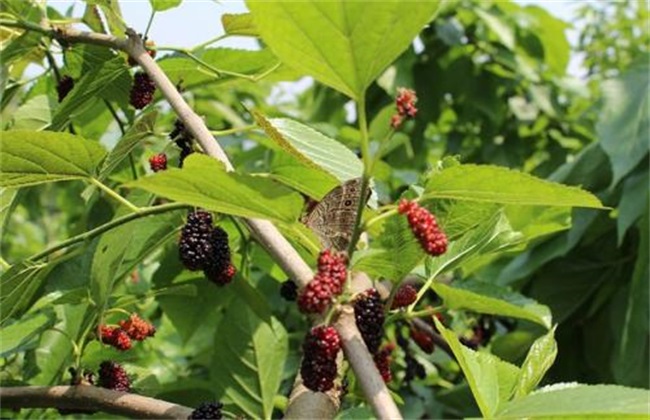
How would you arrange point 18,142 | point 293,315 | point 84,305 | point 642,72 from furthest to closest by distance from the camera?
1. point 642,72
2. point 293,315
3. point 84,305
4. point 18,142

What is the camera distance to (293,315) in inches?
69.5

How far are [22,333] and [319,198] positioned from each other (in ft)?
1.17

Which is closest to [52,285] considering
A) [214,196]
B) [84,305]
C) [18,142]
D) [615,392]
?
[84,305]

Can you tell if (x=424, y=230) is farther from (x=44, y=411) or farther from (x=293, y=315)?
(x=293, y=315)

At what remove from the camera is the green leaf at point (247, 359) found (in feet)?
3.52

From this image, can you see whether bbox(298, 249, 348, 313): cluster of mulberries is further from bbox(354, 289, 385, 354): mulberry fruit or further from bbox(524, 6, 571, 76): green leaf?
bbox(524, 6, 571, 76): green leaf

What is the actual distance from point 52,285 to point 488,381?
22.9 inches

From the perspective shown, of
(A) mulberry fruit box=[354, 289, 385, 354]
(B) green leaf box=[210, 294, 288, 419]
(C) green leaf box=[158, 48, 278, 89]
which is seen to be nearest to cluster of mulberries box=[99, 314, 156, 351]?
(B) green leaf box=[210, 294, 288, 419]

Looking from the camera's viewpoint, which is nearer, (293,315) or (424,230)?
(424,230)

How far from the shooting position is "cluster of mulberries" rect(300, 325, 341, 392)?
584mm

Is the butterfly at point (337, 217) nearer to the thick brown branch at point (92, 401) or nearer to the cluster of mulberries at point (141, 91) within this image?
the thick brown branch at point (92, 401)

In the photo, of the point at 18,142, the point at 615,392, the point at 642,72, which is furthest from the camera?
the point at 642,72

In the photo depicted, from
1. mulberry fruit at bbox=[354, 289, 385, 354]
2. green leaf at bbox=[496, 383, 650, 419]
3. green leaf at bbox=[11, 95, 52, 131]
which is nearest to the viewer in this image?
green leaf at bbox=[496, 383, 650, 419]

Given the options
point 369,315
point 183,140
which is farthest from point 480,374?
point 183,140
